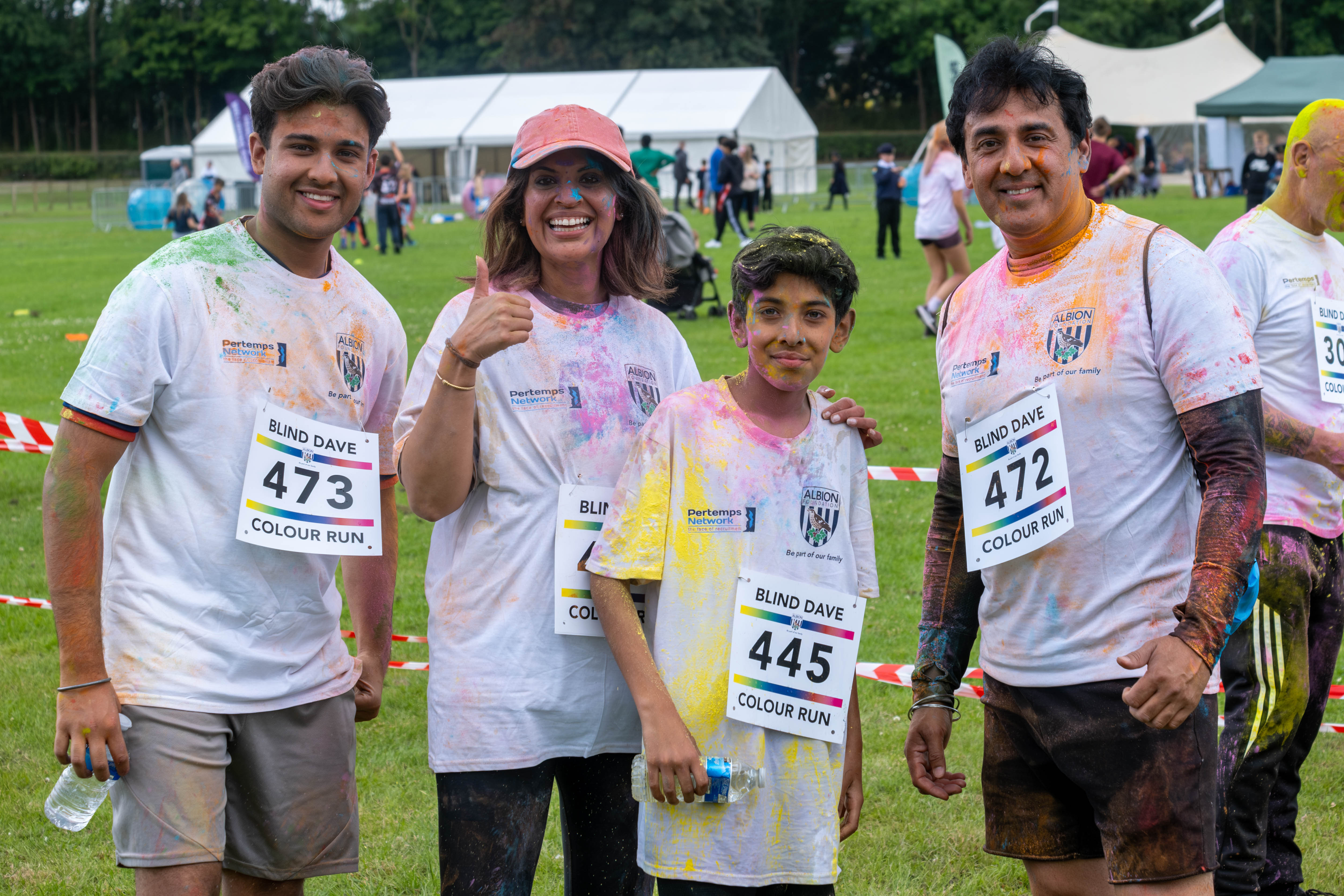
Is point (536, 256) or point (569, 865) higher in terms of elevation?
point (536, 256)

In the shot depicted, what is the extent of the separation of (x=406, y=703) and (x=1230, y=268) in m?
3.49

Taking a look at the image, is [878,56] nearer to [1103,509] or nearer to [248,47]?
[248,47]

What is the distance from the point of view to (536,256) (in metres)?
2.93

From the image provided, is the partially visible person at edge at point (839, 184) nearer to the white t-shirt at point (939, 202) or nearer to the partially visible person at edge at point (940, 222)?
the partially visible person at edge at point (940, 222)

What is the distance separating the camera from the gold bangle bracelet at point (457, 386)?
253cm

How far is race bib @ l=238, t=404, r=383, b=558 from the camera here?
8.80 feet

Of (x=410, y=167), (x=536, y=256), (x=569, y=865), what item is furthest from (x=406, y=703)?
(x=410, y=167)

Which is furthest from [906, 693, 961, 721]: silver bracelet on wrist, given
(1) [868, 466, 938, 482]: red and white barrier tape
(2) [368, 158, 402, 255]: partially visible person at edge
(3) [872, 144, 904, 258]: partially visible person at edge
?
(2) [368, 158, 402, 255]: partially visible person at edge

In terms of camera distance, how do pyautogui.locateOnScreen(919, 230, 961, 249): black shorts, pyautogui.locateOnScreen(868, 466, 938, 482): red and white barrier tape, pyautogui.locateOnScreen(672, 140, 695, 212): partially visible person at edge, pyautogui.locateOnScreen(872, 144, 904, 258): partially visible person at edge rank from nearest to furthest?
pyautogui.locateOnScreen(868, 466, 938, 482): red and white barrier tape → pyautogui.locateOnScreen(919, 230, 961, 249): black shorts → pyautogui.locateOnScreen(872, 144, 904, 258): partially visible person at edge → pyautogui.locateOnScreen(672, 140, 695, 212): partially visible person at edge

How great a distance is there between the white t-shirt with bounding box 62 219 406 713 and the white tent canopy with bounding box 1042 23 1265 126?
4374 cm

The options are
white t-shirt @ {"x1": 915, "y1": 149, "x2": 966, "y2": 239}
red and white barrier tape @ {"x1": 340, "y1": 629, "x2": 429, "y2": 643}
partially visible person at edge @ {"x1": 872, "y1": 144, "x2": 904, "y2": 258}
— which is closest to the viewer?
red and white barrier tape @ {"x1": 340, "y1": 629, "x2": 429, "y2": 643}

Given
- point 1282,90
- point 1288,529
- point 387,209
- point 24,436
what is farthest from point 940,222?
point 1282,90

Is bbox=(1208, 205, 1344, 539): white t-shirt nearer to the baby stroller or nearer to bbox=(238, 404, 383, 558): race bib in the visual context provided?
bbox=(238, 404, 383, 558): race bib

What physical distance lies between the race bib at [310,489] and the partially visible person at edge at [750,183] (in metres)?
20.3
